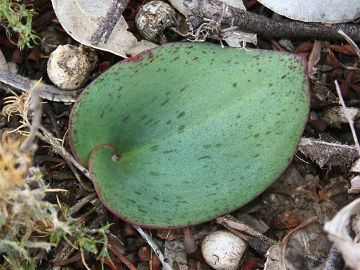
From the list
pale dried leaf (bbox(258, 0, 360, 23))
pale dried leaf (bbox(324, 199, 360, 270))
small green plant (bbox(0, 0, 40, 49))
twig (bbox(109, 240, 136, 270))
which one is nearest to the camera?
pale dried leaf (bbox(324, 199, 360, 270))

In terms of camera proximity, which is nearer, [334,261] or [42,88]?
[334,261]

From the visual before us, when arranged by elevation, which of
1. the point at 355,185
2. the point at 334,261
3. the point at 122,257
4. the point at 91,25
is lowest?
the point at 122,257

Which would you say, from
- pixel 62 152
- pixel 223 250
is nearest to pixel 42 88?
pixel 62 152

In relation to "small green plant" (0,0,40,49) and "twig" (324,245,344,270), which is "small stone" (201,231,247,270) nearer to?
"twig" (324,245,344,270)

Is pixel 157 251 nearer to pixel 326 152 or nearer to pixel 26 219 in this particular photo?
pixel 26 219

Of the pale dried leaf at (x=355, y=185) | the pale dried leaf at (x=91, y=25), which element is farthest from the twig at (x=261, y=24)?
the pale dried leaf at (x=355, y=185)

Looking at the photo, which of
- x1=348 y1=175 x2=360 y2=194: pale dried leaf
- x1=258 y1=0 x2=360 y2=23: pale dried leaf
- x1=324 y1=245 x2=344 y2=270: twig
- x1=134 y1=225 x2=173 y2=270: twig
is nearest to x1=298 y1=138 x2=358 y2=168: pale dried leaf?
x1=348 y1=175 x2=360 y2=194: pale dried leaf
